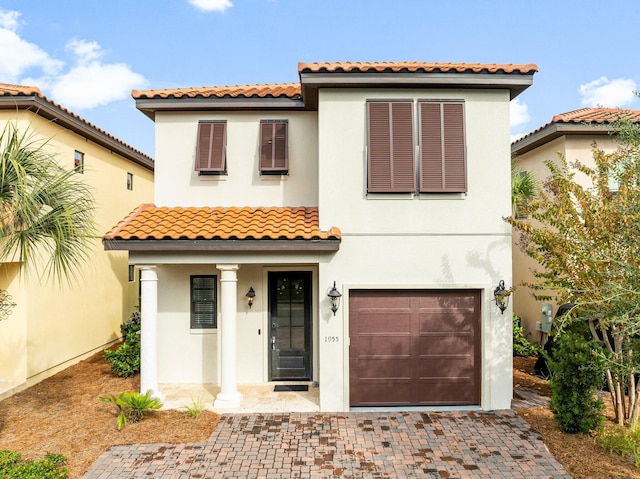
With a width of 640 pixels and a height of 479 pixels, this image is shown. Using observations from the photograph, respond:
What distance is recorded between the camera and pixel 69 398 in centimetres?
921

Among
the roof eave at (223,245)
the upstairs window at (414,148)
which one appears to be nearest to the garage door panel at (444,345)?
the roof eave at (223,245)

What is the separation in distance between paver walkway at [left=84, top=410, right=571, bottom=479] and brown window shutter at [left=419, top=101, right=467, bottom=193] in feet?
15.6

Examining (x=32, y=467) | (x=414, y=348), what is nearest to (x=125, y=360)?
(x=32, y=467)

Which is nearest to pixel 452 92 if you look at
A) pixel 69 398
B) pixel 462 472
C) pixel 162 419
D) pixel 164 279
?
pixel 462 472

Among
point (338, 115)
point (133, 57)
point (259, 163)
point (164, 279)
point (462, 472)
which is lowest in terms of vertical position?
point (462, 472)

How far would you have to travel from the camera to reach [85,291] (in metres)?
12.6

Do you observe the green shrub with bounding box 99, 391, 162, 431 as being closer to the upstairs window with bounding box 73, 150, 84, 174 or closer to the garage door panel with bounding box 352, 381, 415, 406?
the garage door panel with bounding box 352, 381, 415, 406

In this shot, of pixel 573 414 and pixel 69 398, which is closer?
pixel 573 414

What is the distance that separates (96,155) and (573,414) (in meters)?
14.8

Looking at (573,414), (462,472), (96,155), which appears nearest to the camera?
(462,472)

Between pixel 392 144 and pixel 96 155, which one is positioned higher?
pixel 96 155

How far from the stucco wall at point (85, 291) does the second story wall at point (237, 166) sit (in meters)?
2.84

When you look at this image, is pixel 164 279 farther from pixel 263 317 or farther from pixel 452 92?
pixel 452 92

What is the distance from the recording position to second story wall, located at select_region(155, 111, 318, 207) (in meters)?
10.2
